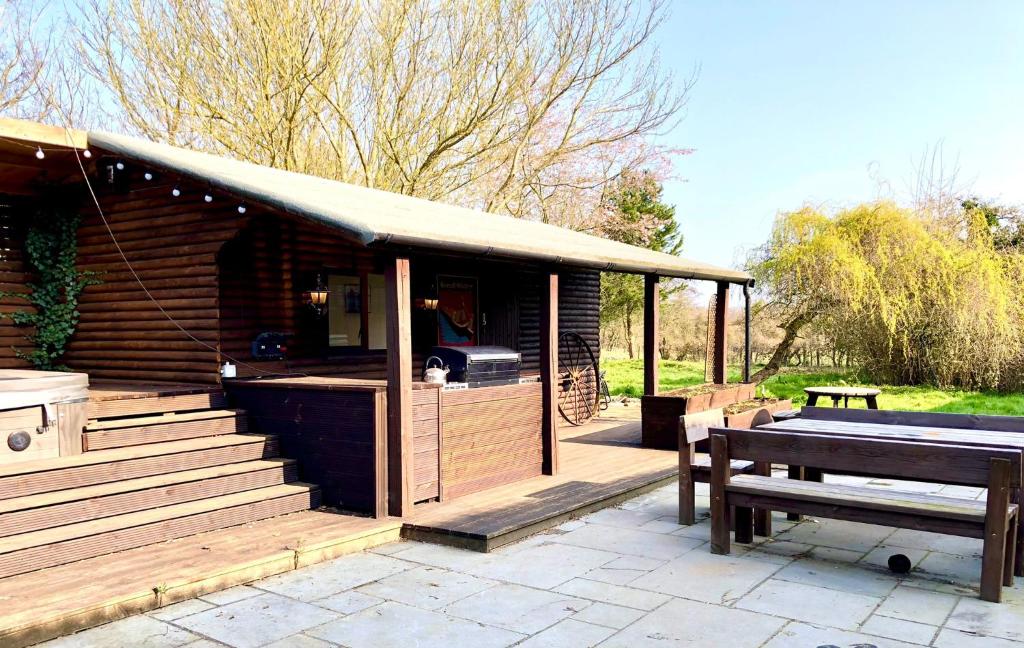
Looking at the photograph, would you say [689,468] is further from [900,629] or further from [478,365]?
[478,365]

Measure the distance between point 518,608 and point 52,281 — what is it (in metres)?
5.79

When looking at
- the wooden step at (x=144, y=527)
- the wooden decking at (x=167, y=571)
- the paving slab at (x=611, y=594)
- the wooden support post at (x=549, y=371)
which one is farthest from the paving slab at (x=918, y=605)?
the wooden step at (x=144, y=527)

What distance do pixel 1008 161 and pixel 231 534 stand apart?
20.6 meters

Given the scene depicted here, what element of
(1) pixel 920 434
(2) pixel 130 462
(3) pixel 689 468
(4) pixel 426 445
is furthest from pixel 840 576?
(2) pixel 130 462

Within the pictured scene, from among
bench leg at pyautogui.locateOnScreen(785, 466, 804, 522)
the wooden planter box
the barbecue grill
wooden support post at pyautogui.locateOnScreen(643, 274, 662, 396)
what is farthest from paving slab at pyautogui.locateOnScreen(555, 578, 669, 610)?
wooden support post at pyautogui.locateOnScreen(643, 274, 662, 396)

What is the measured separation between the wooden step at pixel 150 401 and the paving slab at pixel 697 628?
380cm

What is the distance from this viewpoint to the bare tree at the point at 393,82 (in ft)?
40.1

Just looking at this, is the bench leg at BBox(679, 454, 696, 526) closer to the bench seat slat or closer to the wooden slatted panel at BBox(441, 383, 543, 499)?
the bench seat slat

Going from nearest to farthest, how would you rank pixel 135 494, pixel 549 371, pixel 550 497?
pixel 135 494 < pixel 550 497 < pixel 549 371

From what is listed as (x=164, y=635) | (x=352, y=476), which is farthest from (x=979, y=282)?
(x=164, y=635)

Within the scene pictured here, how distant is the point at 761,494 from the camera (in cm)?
441

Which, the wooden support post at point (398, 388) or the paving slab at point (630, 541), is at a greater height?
the wooden support post at point (398, 388)

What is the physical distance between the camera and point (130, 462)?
4863mm

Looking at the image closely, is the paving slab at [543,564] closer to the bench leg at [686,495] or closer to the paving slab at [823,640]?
the bench leg at [686,495]
